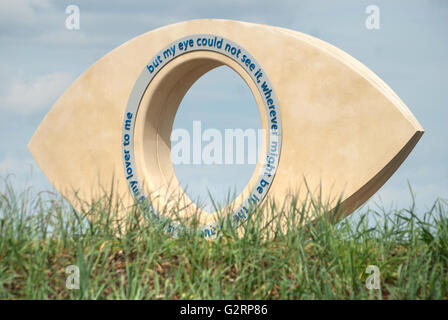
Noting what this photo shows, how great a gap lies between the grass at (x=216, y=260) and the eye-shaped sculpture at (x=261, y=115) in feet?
3.96

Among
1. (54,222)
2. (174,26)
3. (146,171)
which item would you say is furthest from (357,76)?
(54,222)

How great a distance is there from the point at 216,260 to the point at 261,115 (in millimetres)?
3699

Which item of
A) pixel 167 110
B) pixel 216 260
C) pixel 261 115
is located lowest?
pixel 216 260

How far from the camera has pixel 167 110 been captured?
10.3 m

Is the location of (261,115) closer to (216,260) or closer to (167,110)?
(167,110)

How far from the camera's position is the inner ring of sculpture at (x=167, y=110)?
8.68m

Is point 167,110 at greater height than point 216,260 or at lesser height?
greater

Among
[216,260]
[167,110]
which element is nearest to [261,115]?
[167,110]

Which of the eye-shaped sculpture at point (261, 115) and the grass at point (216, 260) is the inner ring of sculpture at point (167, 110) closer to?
the eye-shaped sculpture at point (261, 115)

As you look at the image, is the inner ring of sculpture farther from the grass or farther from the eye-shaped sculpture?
the grass

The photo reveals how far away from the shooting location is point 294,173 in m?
8.40

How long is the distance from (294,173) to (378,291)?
345 centimetres
